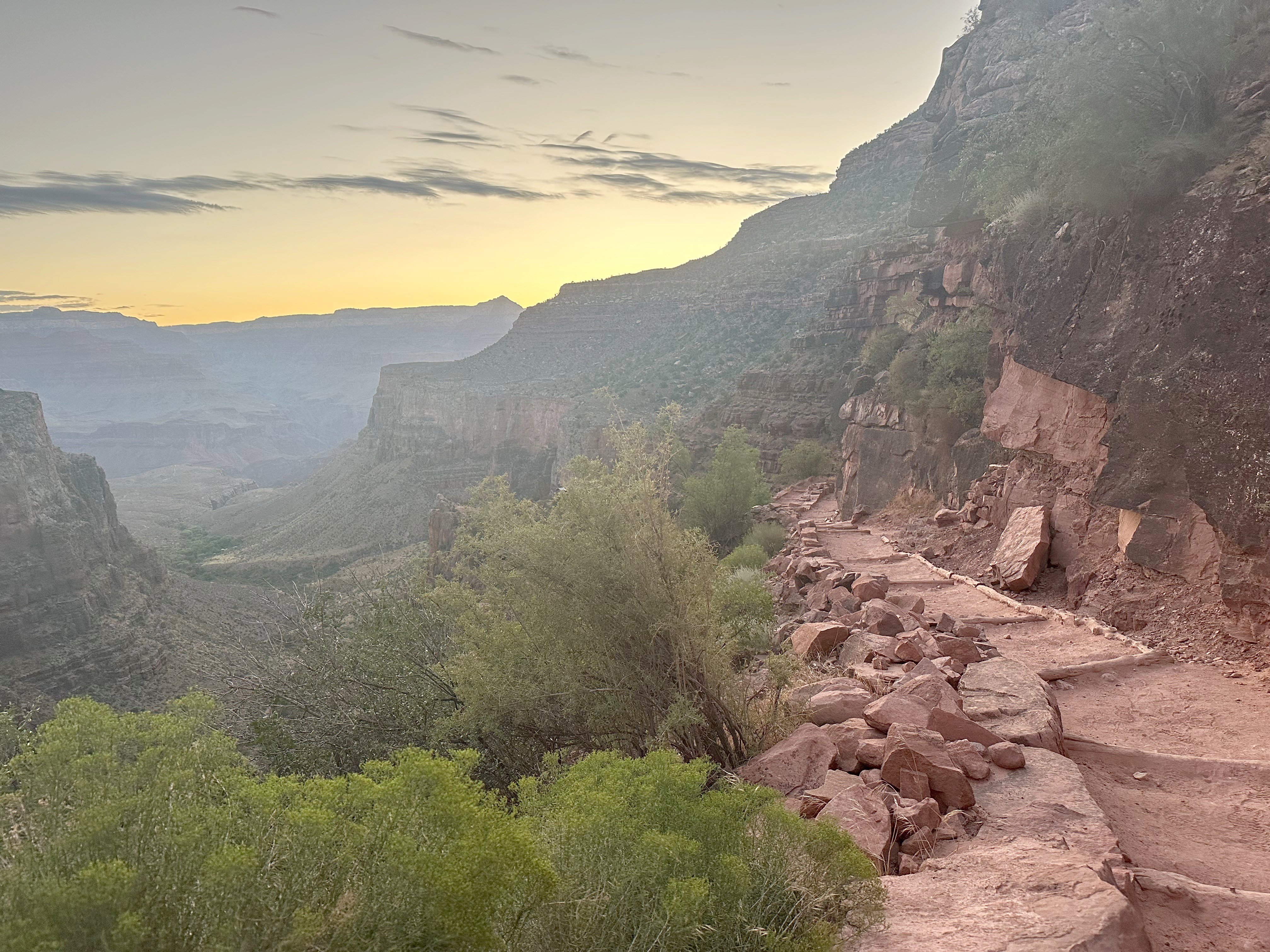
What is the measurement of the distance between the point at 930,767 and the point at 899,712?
924 millimetres

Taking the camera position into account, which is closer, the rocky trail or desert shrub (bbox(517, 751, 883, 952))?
desert shrub (bbox(517, 751, 883, 952))

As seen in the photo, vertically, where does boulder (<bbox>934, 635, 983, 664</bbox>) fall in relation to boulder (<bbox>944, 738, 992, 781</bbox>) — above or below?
below

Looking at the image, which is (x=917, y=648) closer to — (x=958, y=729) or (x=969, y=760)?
(x=958, y=729)

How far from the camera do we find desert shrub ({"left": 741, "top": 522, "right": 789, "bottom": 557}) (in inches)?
803

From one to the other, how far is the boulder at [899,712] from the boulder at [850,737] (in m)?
0.08

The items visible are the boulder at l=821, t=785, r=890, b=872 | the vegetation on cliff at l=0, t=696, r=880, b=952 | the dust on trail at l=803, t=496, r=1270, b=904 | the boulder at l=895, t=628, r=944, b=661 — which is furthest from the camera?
the boulder at l=895, t=628, r=944, b=661

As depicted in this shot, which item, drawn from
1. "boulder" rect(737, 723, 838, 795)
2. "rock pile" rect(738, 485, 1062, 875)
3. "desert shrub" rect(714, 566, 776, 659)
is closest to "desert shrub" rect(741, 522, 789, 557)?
"desert shrub" rect(714, 566, 776, 659)

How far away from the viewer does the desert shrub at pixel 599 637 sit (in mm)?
6379

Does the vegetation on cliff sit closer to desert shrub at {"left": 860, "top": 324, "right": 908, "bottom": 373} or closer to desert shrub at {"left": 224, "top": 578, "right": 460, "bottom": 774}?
desert shrub at {"left": 224, "top": 578, "right": 460, "bottom": 774}

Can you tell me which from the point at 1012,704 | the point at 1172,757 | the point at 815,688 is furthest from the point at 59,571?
the point at 1172,757

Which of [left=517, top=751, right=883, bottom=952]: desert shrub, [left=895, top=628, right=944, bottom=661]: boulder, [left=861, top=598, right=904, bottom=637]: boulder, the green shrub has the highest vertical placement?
[left=517, top=751, right=883, bottom=952]: desert shrub

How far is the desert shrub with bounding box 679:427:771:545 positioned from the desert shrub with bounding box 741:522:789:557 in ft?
7.78

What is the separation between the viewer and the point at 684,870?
11.1ft

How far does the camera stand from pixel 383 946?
2725mm
